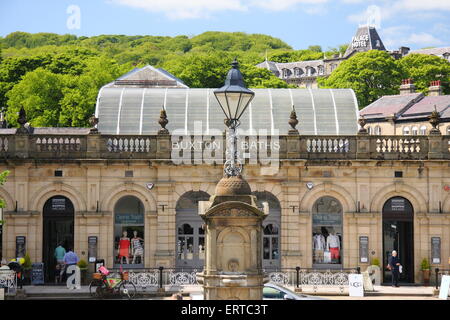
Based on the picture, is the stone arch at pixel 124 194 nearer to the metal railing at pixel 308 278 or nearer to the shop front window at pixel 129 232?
the shop front window at pixel 129 232

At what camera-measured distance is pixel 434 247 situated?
127ft

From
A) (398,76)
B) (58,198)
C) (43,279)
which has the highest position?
(398,76)

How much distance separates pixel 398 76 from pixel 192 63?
80.9 ft

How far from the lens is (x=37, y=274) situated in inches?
1474

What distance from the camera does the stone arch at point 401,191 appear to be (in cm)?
3891

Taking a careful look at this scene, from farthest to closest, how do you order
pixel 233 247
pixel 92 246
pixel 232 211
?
pixel 92 246, pixel 233 247, pixel 232 211

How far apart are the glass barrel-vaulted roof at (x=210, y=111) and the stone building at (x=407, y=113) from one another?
118ft

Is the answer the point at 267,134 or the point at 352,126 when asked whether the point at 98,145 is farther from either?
the point at 352,126

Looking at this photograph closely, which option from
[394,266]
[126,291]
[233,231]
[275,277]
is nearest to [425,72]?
[394,266]

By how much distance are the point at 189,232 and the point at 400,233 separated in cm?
897

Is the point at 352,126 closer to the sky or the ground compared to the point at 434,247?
closer to the sky

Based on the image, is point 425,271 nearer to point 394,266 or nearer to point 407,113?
point 394,266

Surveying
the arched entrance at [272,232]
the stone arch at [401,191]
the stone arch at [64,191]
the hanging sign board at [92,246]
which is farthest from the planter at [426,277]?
the stone arch at [64,191]
